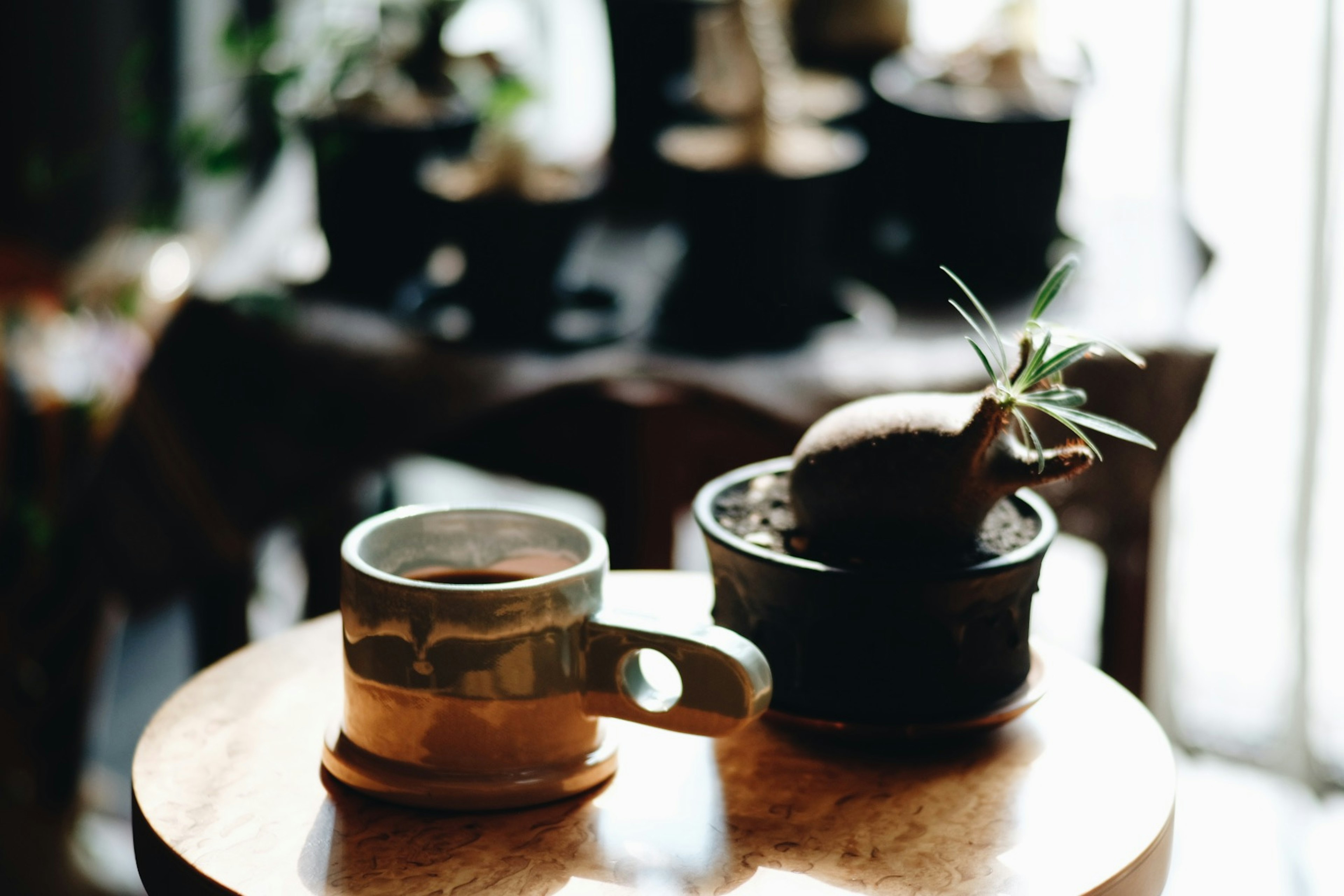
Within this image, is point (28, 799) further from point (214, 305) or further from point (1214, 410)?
point (1214, 410)

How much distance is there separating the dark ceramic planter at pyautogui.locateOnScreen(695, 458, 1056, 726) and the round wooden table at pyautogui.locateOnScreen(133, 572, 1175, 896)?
25 millimetres

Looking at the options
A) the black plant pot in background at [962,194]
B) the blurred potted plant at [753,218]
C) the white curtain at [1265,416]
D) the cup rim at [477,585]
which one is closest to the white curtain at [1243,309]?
the white curtain at [1265,416]

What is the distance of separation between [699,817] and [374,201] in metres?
0.78

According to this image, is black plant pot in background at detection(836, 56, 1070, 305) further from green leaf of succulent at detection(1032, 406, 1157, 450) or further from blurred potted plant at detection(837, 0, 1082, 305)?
green leaf of succulent at detection(1032, 406, 1157, 450)

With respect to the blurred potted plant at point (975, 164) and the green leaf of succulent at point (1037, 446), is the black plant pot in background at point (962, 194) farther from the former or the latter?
the green leaf of succulent at point (1037, 446)

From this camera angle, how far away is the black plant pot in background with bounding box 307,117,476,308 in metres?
1.14

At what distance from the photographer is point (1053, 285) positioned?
1.79ft

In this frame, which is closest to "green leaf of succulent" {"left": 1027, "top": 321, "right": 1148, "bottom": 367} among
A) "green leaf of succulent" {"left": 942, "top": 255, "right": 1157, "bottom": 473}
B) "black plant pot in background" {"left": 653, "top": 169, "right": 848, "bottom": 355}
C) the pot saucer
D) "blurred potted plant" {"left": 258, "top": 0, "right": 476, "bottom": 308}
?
"green leaf of succulent" {"left": 942, "top": 255, "right": 1157, "bottom": 473}

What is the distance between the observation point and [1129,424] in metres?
1.01

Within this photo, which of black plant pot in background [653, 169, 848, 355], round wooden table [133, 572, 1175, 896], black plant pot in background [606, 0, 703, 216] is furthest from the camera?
black plant pot in background [606, 0, 703, 216]

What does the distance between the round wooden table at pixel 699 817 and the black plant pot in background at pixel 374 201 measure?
24.9 inches

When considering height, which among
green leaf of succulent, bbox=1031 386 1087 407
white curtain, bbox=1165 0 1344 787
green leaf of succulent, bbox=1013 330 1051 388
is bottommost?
white curtain, bbox=1165 0 1344 787

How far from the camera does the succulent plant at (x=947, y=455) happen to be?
1.73 feet

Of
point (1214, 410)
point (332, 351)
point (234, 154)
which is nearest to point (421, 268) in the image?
point (332, 351)
